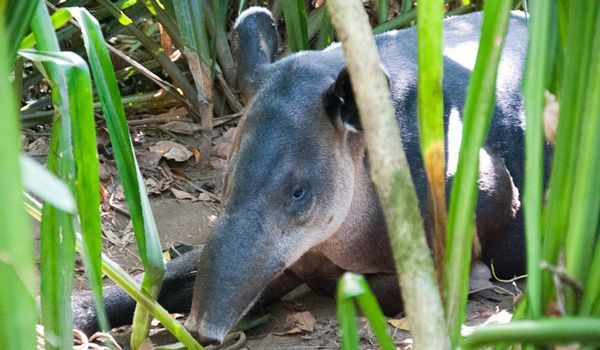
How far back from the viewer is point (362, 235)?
3.84 metres

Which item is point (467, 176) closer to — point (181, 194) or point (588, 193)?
point (588, 193)

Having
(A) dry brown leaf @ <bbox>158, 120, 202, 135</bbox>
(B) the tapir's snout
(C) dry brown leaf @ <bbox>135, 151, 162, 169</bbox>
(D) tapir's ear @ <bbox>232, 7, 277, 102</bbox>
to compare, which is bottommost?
(C) dry brown leaf @ <bbox>135, 151, 162, 169</bbox>

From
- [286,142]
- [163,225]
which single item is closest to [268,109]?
[286,142]

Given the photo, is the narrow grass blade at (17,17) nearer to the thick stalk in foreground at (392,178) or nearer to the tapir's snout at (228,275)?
the thick stalk in foreground at (392,178)

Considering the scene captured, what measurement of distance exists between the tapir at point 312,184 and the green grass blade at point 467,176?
1.62 metres

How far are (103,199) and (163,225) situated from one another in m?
0.33

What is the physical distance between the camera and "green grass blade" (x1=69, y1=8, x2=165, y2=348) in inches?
92.0

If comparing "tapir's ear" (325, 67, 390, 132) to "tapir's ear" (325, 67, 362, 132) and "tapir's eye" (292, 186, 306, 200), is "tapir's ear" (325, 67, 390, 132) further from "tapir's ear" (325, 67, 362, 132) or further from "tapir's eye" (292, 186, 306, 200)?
"tapir's eye" (292, 186, 306, 200)

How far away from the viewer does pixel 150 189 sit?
491 cm

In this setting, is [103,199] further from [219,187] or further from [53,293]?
[53,293]

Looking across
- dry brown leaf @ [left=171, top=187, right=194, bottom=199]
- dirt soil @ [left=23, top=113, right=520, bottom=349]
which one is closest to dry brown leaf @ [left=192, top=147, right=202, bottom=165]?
dirt soil @ [left=23, top=113, right=520, bottom=349]

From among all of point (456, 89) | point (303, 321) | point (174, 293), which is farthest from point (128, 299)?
point (456, 89)

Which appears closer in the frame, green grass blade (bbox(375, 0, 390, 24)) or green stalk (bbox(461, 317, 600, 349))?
green stalk (bbox(461, 317, 600, 349))

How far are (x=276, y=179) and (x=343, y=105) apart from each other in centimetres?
39
